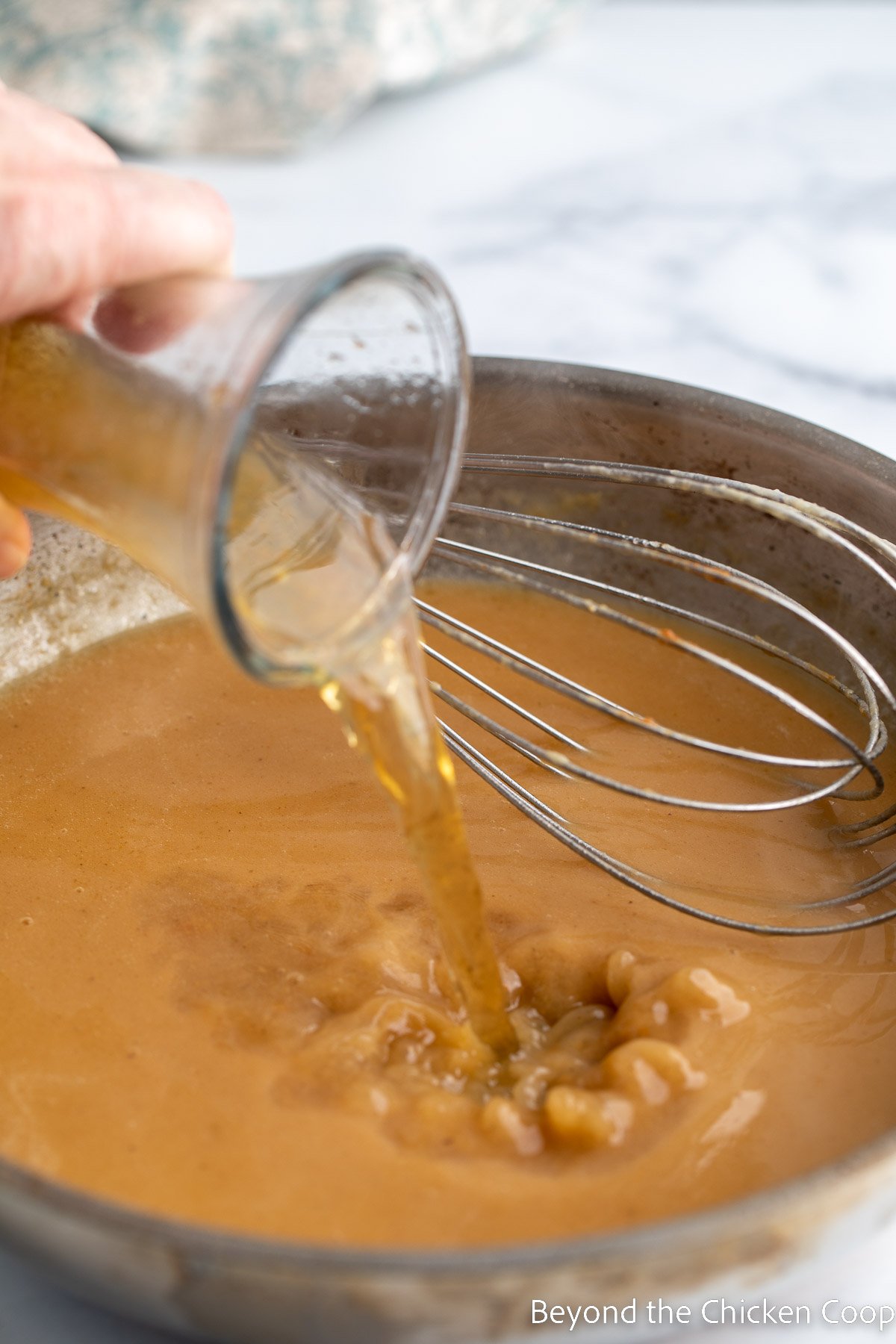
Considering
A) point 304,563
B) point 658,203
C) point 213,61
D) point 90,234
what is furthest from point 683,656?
point 213,61

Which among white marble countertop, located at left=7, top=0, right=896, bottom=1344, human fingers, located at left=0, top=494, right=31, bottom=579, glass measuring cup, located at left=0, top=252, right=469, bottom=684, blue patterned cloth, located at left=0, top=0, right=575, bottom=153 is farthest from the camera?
blue patterned cloth, located at left=0, top=0, right=575, bottom=153

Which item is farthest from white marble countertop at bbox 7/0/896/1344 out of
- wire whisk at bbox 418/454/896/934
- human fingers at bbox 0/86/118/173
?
human fingers at bbox 0/86/118/173

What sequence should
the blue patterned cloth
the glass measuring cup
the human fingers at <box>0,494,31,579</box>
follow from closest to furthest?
1. the glass measuring cup
2. the human fingers at <box>0,494,31,579</box>
3. the blue patterned cloth

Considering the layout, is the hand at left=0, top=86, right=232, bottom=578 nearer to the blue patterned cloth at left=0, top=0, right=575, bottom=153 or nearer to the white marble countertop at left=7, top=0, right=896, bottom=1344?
the white marble countertop at left=7, top=0, right=896, bottom=1344

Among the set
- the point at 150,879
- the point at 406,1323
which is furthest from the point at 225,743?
the point at 406,1323

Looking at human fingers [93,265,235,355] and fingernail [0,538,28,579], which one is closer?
human fingers [93,265,235,355]

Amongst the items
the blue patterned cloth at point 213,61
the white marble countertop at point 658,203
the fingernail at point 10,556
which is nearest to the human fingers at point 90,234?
the fingernail at point 10,556

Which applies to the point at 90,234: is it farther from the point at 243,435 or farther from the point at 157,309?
the point at 243,435
